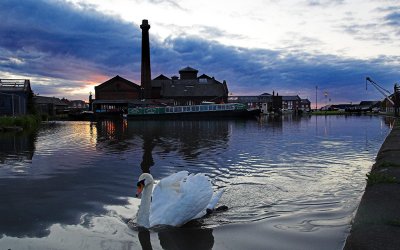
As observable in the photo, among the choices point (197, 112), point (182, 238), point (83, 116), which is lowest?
point (182, 238)

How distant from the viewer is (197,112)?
7844cm

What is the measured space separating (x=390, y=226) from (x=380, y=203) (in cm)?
136

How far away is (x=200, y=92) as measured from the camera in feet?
356

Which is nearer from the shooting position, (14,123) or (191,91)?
(14,123)

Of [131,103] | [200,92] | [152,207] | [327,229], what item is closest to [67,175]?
[152,207]

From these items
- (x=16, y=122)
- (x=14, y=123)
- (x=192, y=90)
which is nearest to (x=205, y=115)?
(x=192, y=90)

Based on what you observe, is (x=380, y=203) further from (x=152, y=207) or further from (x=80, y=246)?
(x=80, y=246)

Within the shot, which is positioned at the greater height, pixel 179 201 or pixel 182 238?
pixel 179 201

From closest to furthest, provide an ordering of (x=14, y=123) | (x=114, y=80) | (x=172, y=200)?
1. (x=172, y=200)
2. (x=14, y=123)
3. (x=114, y=80)

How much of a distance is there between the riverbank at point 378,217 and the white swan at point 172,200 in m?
2.84

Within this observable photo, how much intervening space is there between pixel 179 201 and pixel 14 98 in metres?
47.5

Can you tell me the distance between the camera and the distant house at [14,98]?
48.3 m

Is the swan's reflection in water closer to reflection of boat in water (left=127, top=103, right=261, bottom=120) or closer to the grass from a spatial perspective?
the grass

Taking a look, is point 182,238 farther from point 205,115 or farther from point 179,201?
point 205,115
